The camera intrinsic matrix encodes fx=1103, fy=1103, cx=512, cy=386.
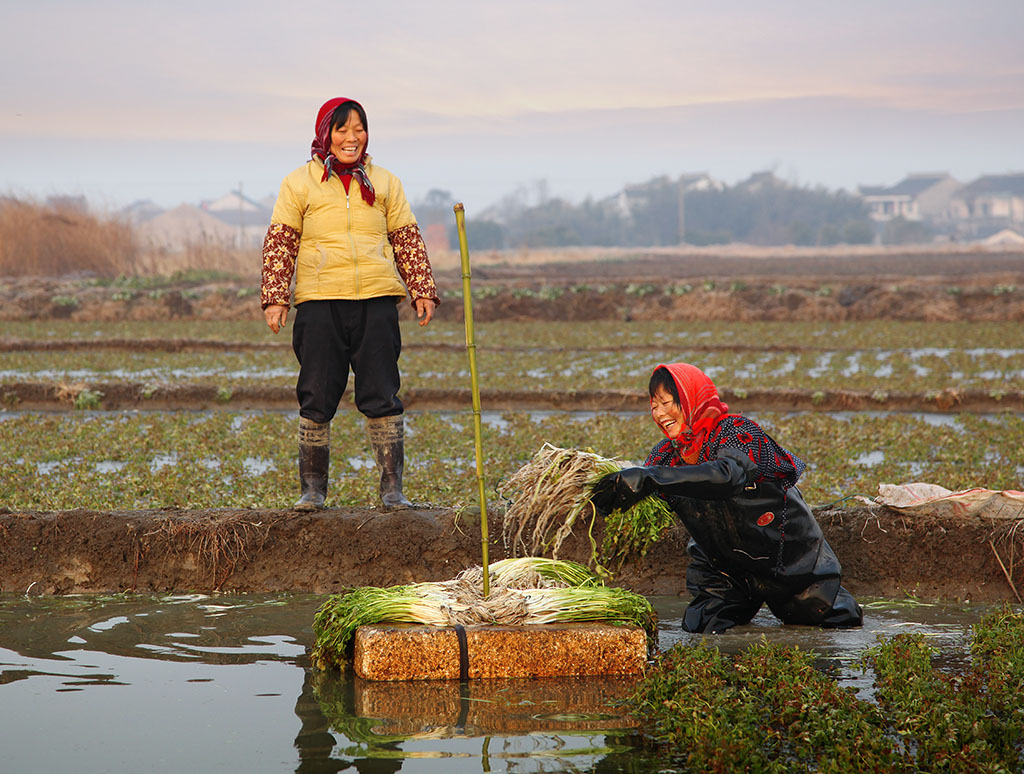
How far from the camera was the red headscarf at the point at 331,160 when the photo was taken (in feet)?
17.0

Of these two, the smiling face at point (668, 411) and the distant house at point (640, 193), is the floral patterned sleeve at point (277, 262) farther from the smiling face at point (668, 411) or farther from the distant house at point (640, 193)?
the distant house at point (640, 193)

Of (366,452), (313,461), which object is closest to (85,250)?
(366,452)

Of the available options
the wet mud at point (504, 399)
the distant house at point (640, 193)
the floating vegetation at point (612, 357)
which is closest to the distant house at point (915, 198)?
the distant house at point (640, 193)

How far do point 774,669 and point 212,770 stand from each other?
71.9 inches

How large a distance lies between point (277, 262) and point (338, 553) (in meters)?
1.52

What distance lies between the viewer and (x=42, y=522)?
5676 millimetres

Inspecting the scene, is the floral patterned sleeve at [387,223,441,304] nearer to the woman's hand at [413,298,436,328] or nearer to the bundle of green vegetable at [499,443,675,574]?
the woman's hand at [413,298,436,328]

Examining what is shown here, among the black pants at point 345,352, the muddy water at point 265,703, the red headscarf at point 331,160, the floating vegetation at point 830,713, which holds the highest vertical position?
the red headscarf at point 331,160

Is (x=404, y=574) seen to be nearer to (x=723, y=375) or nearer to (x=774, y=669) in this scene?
(x=774, y=669)

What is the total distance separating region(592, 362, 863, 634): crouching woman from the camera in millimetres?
4184

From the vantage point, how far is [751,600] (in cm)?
477

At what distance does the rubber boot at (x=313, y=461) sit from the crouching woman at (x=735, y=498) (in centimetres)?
169

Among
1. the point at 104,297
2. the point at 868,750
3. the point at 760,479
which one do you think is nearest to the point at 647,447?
the point at 760,479

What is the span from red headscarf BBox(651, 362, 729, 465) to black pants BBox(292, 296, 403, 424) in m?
1.53
